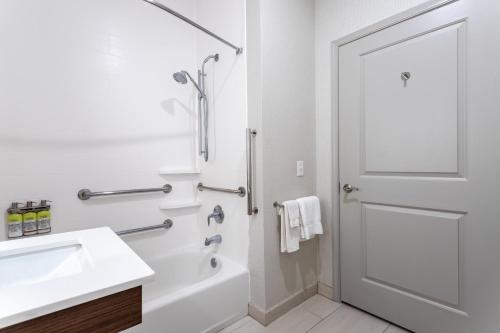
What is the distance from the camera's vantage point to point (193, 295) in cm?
146

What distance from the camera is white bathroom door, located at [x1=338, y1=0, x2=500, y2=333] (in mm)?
1266

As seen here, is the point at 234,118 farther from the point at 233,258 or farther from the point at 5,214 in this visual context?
the point at 5,214

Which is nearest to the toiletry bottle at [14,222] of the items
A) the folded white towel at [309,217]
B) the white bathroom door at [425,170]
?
the folded white towel at [309,217]

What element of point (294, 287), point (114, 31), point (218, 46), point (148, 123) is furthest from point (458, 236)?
point (114, 31)

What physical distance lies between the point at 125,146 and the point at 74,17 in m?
0.91

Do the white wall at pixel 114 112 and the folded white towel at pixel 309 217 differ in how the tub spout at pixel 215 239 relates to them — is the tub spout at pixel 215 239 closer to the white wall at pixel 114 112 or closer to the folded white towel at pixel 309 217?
the white wall at pixel 114 112

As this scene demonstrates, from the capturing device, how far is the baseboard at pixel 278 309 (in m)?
1.63

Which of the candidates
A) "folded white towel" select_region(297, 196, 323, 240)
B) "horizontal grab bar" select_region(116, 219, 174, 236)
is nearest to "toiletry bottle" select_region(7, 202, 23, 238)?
"horizontal grab bar" select_region(116, 219, 174, 236)

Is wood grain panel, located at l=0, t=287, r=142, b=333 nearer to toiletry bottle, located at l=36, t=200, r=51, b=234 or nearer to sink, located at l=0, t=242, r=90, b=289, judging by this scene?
sink, located at l=0, t=242, r=90, b=289

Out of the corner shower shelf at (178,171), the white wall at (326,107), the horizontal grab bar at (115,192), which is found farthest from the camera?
the corner shower shelf at (178,171)

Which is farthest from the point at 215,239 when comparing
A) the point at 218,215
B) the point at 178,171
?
the point at 178,171

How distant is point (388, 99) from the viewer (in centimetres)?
158

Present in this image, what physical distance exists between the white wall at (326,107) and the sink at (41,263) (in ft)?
5.25

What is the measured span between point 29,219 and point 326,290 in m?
2.11
